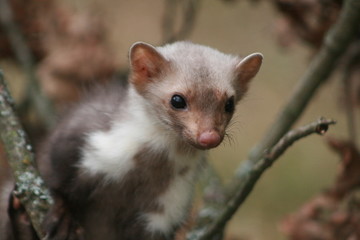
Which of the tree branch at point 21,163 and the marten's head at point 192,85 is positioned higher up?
the marten's head at point 192,85

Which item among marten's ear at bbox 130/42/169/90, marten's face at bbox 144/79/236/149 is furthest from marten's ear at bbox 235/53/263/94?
marten's ear at bbox 130/42/169/90

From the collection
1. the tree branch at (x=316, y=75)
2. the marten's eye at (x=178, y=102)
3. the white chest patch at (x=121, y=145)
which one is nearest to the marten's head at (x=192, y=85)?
the marten's eye at (x=178, y=102)

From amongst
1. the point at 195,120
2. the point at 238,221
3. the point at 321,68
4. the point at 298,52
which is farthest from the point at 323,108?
the point at 195,120

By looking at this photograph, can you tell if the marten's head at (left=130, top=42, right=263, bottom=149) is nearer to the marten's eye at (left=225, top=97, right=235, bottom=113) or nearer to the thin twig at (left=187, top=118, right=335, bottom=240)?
the marten's eye at (left=225, top=97, right=235, bottom=113)

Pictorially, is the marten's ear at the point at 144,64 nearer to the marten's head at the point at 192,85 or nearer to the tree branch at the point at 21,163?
the marten's head at the point at 192,85

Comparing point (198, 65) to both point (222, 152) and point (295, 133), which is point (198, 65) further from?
point (222, 152)
